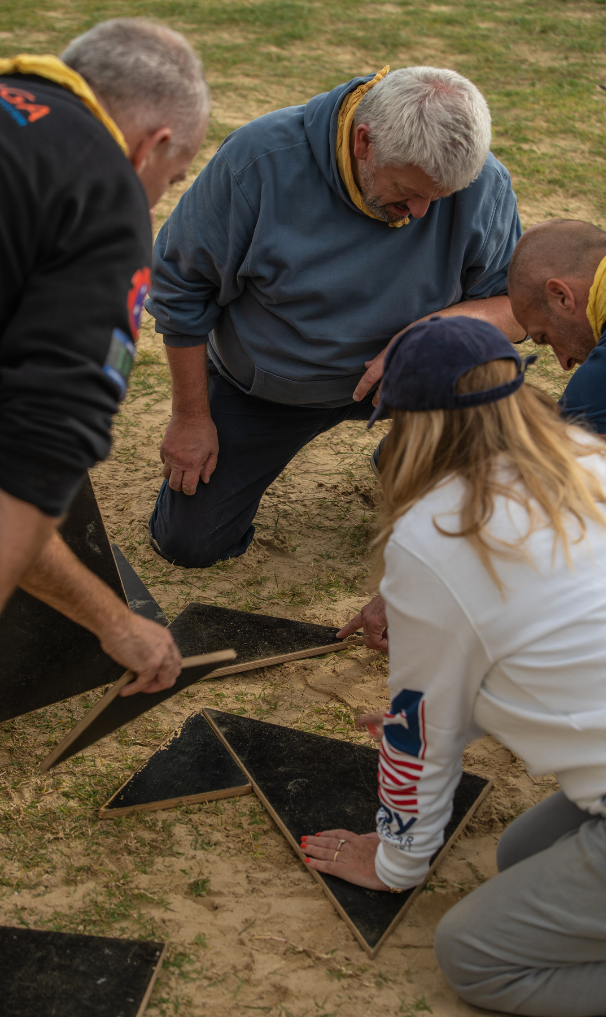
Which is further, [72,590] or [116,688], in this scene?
[116,688]

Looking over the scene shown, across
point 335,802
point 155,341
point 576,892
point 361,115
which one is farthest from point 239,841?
point 155,341

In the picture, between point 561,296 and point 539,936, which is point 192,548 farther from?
point 539,936

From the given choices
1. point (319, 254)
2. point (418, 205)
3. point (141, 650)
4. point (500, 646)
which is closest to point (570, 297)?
point (418, 205)

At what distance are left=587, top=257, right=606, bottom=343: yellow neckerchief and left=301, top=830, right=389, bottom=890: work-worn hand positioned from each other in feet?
5.47

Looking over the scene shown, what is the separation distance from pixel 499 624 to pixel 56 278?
1.08m

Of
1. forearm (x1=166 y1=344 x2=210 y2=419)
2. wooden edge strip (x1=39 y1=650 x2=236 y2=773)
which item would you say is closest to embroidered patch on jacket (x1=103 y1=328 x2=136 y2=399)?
wooden edge strip (x1=39 y1=650 x2=236 y2=773)

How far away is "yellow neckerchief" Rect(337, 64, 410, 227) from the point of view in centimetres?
288

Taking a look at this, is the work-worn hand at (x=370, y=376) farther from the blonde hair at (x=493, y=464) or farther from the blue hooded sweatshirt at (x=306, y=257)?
the blonde hair at (x=493, y=464)

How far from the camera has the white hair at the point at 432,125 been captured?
2.64 metres

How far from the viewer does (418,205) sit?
2.86m

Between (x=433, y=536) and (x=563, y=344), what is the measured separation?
4.55 feet

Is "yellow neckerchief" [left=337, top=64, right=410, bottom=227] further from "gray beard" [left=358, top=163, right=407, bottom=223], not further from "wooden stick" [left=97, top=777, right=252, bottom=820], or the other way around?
"wooden stick" [left=97, top=777, right=252, bottom=820]

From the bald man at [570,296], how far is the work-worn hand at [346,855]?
1.38 metres

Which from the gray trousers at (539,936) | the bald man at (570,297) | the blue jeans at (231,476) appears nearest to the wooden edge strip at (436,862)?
the gray trousers at (539,936)
